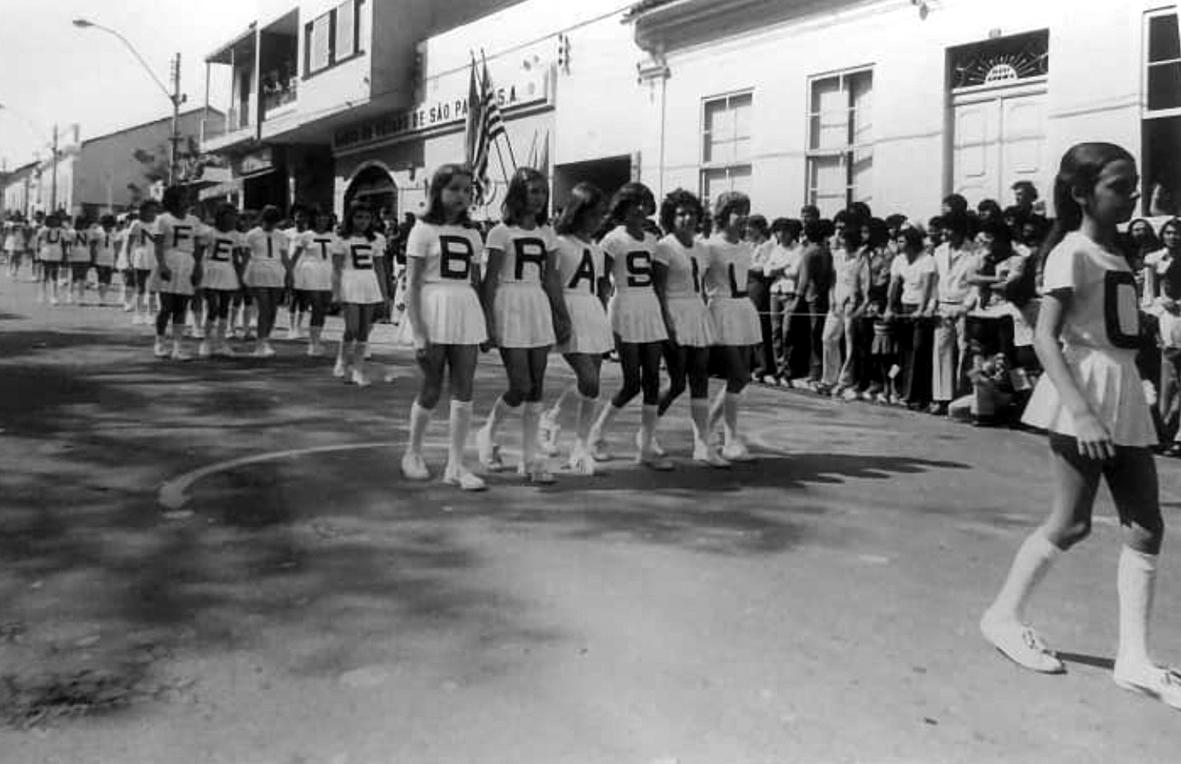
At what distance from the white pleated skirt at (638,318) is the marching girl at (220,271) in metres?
8.15

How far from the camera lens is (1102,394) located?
405cm

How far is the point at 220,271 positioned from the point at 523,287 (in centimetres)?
852

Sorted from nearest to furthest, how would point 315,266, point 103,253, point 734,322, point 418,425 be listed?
point 418,425 < point 734,322 < point 315,266 < point 103,253

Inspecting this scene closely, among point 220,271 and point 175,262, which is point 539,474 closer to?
point 175,262

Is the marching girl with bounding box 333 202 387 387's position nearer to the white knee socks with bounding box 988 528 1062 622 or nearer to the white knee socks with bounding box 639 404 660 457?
the white knee socks with bounding box 639 404 660 457

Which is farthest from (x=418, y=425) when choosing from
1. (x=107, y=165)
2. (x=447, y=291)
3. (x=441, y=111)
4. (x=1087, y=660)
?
(x=107, y=165)

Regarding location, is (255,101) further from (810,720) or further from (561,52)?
(810,720)

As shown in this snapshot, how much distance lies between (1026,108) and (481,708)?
12335 millimetres

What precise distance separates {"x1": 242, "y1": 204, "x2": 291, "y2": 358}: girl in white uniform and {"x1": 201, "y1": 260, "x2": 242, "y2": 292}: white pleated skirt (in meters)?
0.26

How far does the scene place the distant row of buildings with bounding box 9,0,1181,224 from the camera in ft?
42.4

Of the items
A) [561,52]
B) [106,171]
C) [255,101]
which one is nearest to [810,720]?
[561,52]

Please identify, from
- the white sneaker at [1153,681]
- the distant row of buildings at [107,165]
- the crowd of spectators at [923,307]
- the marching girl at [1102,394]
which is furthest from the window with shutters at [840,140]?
the distant row of buildings at [107,165]

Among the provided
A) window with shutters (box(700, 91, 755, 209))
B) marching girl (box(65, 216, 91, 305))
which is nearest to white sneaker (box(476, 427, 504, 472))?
window with shutters (box(700, 91, 755, 209))

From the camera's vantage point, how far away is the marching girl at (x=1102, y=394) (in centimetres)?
402
